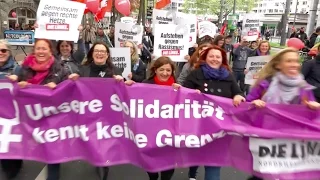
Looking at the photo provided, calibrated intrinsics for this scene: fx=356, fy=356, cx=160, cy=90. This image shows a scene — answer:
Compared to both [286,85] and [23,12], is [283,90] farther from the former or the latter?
[23,12]

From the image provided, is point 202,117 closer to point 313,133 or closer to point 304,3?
point 313,133

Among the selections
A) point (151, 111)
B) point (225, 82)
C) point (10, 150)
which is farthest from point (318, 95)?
point (10, 150)

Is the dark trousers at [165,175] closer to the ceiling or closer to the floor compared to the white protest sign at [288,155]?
closer to the floor

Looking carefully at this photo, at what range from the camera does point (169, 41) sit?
6.80 m

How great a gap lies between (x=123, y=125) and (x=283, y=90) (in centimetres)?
158

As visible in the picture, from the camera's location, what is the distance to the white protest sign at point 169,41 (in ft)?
22.2

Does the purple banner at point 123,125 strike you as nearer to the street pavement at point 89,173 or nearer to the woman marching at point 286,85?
the woman marching at point 286,85

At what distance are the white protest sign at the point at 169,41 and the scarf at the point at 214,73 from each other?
3073 mm

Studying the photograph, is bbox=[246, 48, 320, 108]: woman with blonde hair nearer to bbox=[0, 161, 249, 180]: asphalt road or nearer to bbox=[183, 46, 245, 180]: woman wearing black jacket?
bbox=[183, 46, 245, 180]: woman wearing black jacket

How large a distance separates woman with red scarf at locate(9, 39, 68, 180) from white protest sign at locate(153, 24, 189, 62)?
10.7ft

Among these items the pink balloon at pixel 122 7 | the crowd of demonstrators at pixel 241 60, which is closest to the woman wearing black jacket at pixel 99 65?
the crowd of demonstrators at pixel 241 60

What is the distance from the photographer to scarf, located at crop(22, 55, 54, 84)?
11.9ft

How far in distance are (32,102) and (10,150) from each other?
20.6 inches

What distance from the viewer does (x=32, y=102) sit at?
3.52 metres
